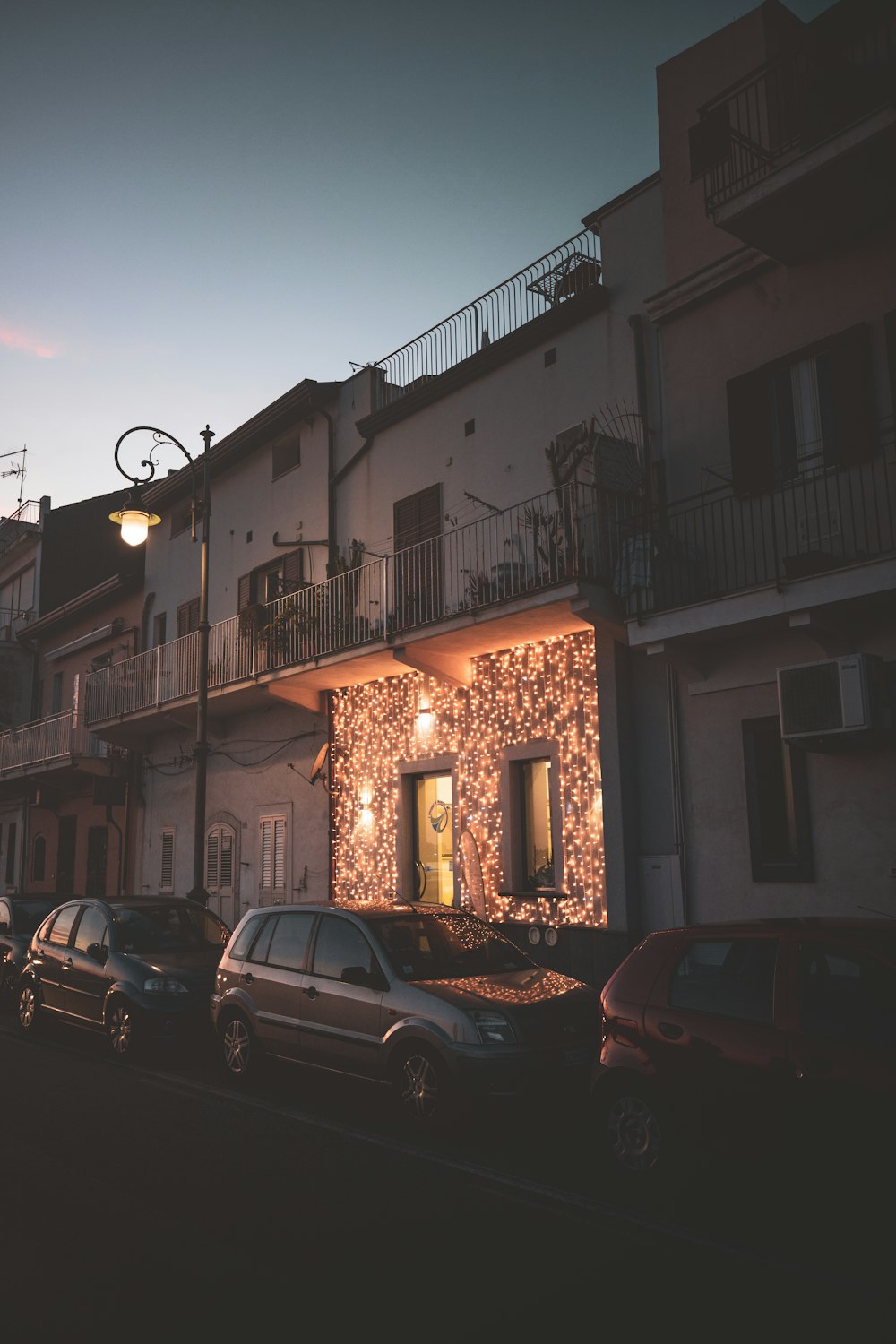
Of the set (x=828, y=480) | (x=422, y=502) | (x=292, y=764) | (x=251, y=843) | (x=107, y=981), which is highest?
(x=422, y=502)

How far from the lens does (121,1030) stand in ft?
33.9

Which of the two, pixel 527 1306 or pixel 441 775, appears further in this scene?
pixel 441 775

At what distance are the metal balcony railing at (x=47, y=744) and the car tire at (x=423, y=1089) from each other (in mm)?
17083

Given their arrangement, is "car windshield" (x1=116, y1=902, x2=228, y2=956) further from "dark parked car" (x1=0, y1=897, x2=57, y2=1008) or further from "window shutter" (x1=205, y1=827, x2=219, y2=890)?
"window shutter" (x1=205, y1=827, x2=219, y2=890)

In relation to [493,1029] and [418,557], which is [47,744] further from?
[493,1029]

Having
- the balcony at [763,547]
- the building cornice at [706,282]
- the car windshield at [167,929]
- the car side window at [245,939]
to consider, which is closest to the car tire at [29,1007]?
the car windshield at [167,929]

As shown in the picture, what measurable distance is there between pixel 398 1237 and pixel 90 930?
7.59m

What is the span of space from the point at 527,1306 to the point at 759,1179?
7.84ft

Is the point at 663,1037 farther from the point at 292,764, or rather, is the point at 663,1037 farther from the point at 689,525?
the point at 292,764

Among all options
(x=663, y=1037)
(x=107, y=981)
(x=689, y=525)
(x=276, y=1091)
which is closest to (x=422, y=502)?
(x=689, y=525)

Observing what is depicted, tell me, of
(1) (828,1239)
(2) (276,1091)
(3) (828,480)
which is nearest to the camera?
(1) (828,1239)

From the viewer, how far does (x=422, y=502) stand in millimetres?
15312

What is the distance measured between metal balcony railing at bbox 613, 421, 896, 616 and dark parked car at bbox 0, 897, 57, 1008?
31.2 ft

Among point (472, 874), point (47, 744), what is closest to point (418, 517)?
point (472, 874)
